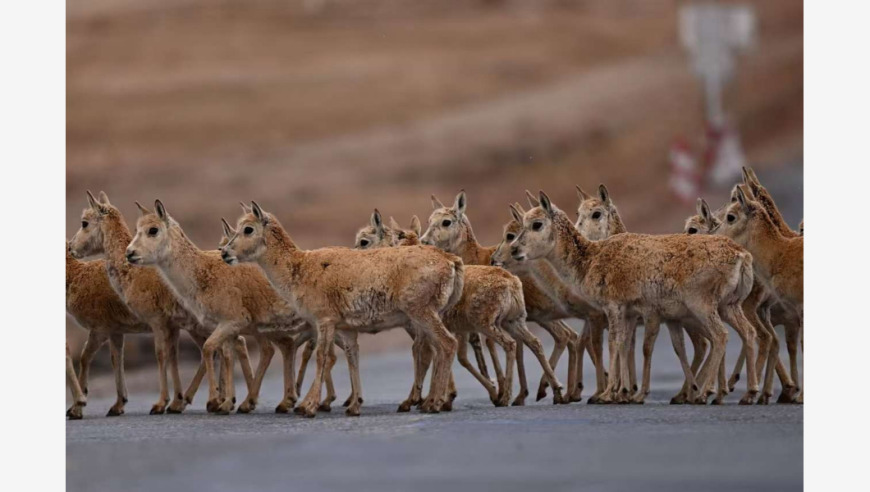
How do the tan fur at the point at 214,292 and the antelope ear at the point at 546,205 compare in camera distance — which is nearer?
the tan fur at the point at 214,292

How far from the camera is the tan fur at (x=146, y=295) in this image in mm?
13763

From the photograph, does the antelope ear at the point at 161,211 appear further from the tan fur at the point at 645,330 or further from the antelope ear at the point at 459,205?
the tan fur at the point at 645,330

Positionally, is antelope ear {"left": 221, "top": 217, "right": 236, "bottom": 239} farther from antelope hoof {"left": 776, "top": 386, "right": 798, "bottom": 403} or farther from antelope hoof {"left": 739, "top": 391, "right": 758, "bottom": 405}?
antelope hoof {"left": 776, "top": 386, "right": 798, "bottom": 403}

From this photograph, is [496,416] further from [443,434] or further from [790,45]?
[790,45]

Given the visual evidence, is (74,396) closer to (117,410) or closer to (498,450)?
(117,410)

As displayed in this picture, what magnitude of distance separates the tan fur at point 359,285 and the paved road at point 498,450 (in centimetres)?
64

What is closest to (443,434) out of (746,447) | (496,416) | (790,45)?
(496,416)

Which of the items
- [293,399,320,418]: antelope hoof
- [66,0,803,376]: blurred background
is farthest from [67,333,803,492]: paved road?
[66,0,803,376]: blurred background

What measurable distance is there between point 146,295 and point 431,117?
33.5ft

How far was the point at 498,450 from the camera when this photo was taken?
11094mm

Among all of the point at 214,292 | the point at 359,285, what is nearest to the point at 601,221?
the point at 359,285

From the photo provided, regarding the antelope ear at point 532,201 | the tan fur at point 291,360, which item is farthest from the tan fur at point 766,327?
the tan fur at point 291,360

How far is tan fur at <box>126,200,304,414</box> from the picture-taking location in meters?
13.4

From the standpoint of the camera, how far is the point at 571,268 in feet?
44.0
